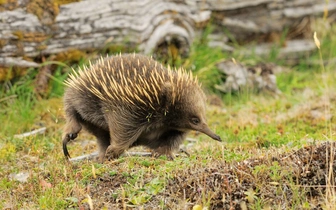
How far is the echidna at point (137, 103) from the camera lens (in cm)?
522

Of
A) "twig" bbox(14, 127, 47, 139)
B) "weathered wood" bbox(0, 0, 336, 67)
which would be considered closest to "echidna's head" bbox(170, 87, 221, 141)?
"twig" bbox(14, 127, 47, 139)

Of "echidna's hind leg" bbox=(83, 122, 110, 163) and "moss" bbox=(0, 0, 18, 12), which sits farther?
"moss" bbox=(0, 0, 18, 12)

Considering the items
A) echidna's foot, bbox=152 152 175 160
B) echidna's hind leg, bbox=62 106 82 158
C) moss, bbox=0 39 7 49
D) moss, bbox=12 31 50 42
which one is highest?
moss, bbox=12 31 50 42

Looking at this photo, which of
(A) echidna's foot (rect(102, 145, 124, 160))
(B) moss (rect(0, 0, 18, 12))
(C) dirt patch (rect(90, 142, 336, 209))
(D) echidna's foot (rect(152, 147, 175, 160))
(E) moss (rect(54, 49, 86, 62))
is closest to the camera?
(C) dirt patch (rect(90, 142, 336, 209))

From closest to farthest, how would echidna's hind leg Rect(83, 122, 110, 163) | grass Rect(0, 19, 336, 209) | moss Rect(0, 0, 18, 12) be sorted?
grass Rect(0, 19, 336, 209) < echidna's hind leg Rect(83, 122, 110, 163) < moss Rect(0, 0, 18, 12)

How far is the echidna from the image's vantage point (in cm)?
522

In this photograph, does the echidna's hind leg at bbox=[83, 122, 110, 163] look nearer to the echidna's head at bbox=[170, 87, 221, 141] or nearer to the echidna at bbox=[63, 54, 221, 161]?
the echidna at bbox=[63, 54, 221, 161]

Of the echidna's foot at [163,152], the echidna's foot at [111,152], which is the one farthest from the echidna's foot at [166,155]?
the echidna's foot at [111,152]

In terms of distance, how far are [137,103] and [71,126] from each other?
2.51 feet

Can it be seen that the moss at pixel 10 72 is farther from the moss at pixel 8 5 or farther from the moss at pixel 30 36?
the moss at pixel 8 5

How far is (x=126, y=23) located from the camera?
305 inches

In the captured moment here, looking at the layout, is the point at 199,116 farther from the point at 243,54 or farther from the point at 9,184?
the point at 243,54

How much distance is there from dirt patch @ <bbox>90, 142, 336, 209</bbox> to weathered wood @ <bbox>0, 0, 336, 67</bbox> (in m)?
3.17

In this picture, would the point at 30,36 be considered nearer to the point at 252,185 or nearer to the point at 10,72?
the point at 10,72
